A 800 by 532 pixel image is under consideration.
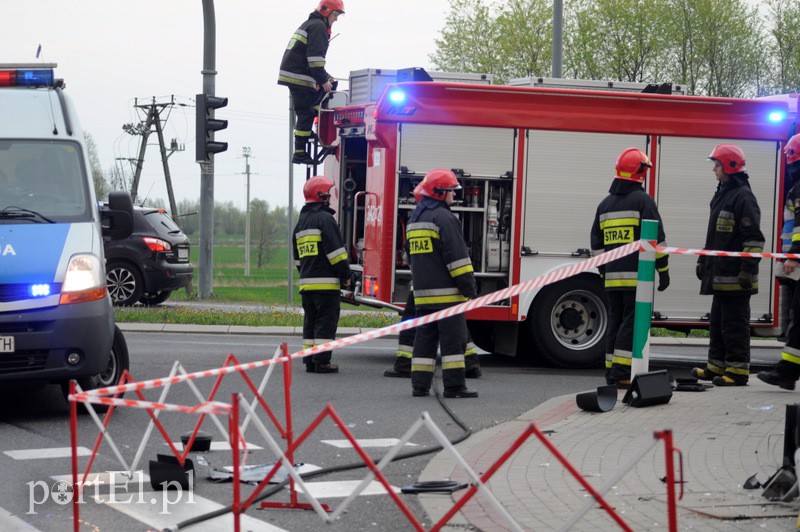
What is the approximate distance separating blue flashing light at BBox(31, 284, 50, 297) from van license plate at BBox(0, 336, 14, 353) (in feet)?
1.11

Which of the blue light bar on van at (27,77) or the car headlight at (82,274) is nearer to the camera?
the car headlight at (82,274)

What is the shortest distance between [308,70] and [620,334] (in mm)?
5874

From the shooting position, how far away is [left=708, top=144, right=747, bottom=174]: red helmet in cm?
1005

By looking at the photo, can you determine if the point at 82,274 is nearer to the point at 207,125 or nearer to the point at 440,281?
the point at 440,281

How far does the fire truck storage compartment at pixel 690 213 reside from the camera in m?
12.3

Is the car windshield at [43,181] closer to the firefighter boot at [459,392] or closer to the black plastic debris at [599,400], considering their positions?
the firefighter boot at [459,392]

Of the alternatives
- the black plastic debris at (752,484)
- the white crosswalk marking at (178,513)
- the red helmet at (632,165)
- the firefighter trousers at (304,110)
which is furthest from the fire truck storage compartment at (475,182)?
the white crosswalk marking at (178,513)

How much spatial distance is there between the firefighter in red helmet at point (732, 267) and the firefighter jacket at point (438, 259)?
2.14 meters

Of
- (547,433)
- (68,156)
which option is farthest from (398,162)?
(547,433)

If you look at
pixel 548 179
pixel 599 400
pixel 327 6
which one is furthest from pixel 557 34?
pixel 599 400

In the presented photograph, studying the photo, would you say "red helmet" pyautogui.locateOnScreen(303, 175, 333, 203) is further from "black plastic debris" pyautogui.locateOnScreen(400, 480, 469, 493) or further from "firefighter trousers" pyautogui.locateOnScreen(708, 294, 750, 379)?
"black plastic debris" pyautogui.locateOnScreen(400, 480, 469, 493)

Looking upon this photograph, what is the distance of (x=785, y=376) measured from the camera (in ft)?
30.7

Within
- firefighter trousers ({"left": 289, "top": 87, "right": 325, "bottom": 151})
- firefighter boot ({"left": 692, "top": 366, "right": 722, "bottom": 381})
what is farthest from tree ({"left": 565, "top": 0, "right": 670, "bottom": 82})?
firefighter boot ({"left": 692, "top": 366, "right": 722, "bottom": 381})

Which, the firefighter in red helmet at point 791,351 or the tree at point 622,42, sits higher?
the tree at point 622,42
